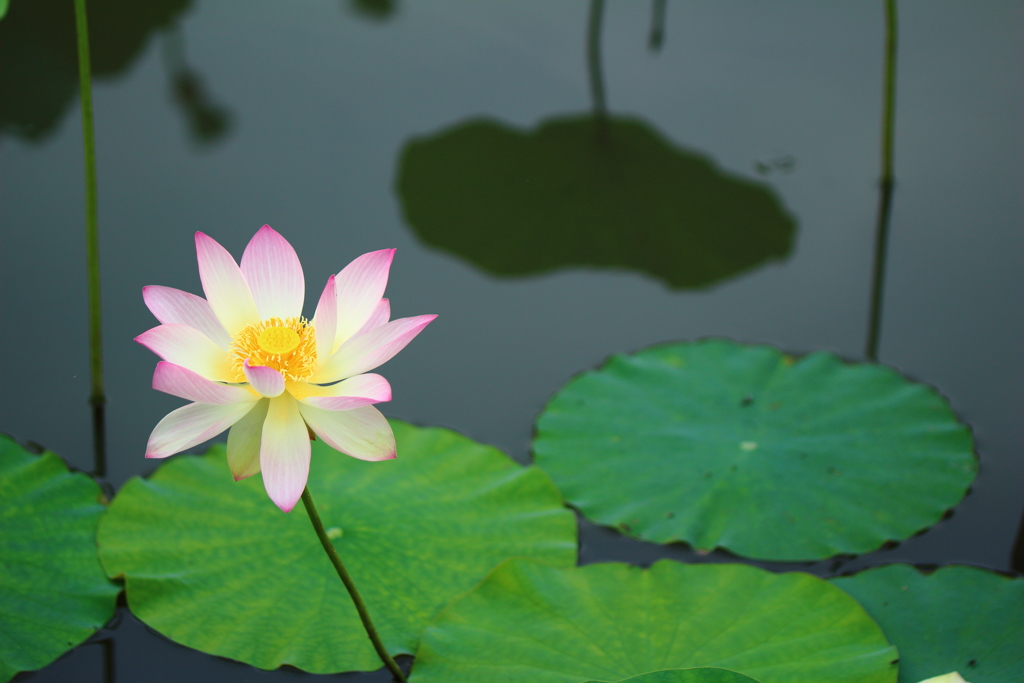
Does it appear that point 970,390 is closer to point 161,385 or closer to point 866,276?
point 866,276

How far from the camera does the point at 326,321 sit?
3.36ft

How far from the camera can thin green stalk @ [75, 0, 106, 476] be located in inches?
62.2

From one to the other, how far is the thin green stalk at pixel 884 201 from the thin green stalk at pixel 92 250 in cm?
172

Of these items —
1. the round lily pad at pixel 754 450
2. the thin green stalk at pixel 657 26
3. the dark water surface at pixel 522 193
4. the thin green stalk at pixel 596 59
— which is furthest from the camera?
the thin green stalk at pixel 657 26

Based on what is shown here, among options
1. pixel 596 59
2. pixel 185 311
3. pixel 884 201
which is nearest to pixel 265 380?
pixel 185 311

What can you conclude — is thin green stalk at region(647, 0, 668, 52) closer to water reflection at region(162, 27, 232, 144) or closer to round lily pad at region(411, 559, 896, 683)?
water reflection at region(162, 27, 232, 144)

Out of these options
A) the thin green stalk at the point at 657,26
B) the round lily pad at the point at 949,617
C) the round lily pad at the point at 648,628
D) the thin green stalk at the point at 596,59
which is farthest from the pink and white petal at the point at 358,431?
the thin green stalk at the point at 657,26

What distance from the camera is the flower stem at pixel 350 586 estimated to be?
1007mm

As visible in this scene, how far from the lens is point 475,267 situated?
7.20 feet

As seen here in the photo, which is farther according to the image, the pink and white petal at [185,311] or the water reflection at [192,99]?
the water reflection at [192,99]

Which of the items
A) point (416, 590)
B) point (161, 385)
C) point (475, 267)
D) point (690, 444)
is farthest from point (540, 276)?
point (161, 385)

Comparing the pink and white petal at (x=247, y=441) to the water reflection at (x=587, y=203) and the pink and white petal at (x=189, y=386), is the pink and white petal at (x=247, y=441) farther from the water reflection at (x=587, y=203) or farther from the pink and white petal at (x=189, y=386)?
the water reflection at (x=587, y=203)

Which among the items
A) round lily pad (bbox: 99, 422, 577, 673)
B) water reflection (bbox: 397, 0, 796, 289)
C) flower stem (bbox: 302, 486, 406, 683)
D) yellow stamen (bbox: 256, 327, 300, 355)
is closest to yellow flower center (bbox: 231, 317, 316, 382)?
yellow stamen (bbox: 256, 327, 300, 355)

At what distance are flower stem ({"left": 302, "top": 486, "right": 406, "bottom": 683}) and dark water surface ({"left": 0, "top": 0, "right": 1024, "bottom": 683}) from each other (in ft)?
0.21
